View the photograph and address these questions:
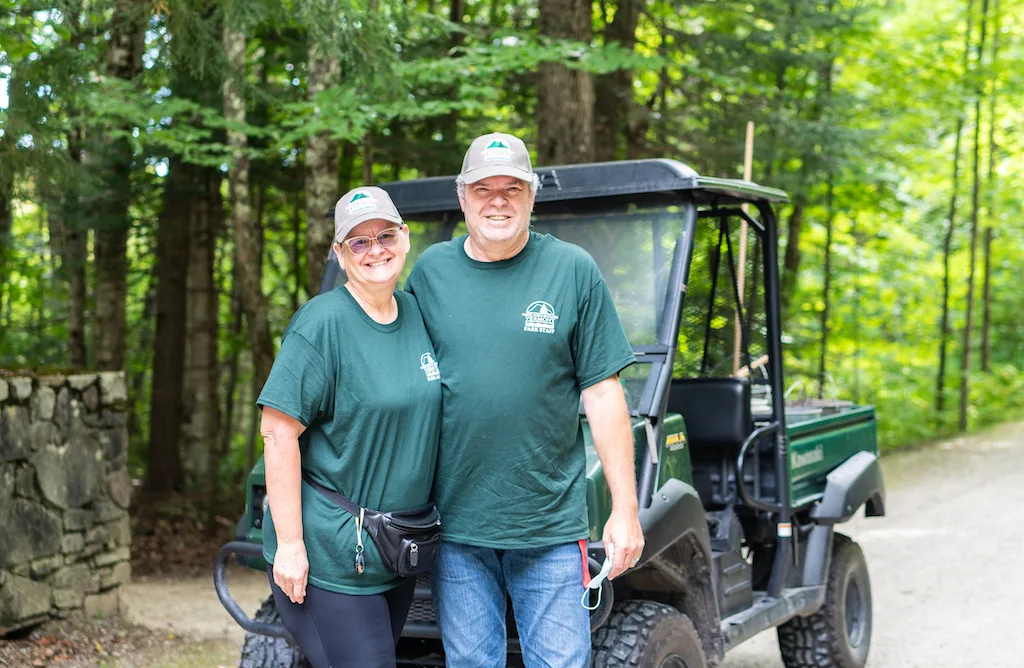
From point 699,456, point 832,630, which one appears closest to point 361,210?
point 699,456

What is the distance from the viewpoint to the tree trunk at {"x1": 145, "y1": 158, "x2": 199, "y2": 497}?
12.9 meters

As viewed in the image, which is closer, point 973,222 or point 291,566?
point 291,566

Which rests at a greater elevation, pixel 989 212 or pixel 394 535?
pixel 989 212

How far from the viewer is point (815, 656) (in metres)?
5.65

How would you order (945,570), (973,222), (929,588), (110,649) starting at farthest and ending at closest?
1. (973,222)
2. (945,570)
3. (929,588)
4. (110,649)

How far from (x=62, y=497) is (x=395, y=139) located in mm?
5783

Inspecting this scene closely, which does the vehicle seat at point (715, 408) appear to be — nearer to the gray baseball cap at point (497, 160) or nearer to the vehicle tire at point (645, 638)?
the vehicle tire at point (645, 638)

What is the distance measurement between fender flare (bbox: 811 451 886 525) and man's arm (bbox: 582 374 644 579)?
2.58 meters

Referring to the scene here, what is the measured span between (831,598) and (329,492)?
3585mm

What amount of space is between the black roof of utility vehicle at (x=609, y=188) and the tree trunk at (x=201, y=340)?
796 cm

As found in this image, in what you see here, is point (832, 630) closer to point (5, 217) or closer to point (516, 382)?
point (516, 382)

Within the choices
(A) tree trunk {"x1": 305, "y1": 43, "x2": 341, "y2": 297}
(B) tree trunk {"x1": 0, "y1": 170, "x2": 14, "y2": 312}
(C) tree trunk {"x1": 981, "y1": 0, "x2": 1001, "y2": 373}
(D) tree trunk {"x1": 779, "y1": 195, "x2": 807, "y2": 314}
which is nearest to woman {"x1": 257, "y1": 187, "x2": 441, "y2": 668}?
(B) tree trunk {"x1": 0, "y1": 170, "x2": 14, "y2": 312}

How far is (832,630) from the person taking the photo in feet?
18.5

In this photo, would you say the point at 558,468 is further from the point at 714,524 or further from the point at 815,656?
the point at 815,656
